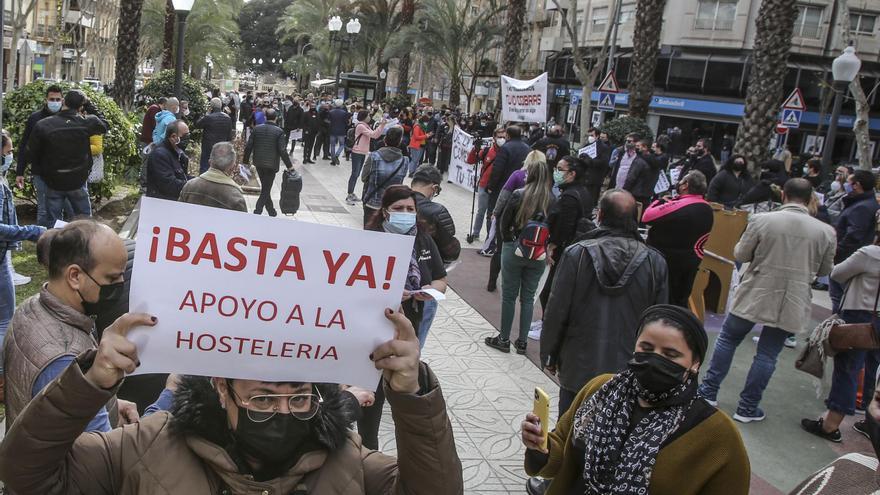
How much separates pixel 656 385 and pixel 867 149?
1693 centimetres

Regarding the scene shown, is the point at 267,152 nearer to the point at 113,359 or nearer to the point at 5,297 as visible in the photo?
the point at 5,297

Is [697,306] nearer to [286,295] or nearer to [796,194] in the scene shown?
[796,194]

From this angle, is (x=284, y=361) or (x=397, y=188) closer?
(x=284, y=361)

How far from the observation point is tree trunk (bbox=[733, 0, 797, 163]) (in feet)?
48.0

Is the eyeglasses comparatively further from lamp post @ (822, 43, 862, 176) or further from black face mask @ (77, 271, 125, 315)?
lamp post @ (822, 43, 862, 176)

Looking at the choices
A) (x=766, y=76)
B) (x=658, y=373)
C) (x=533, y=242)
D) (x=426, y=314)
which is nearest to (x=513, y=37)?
(x=766, y=76)

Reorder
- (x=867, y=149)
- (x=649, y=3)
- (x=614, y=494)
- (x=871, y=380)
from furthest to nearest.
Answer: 1. (x=649, y=3)
2. (x=867, y=149)
3. (x=871, y=380)
4. (x=614, y=494)

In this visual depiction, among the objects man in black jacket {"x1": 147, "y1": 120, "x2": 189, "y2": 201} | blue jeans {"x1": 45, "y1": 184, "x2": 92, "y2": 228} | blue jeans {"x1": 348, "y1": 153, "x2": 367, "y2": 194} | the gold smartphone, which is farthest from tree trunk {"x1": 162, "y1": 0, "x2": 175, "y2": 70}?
the gold smartphone

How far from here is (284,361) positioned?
2166mm

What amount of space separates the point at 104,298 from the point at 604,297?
9.00ft

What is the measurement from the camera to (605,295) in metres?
4.56

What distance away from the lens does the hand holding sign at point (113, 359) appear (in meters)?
1.93

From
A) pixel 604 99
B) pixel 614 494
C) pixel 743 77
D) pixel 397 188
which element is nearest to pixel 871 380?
pixel 397 188

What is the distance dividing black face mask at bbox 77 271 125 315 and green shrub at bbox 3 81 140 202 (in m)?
8.10
